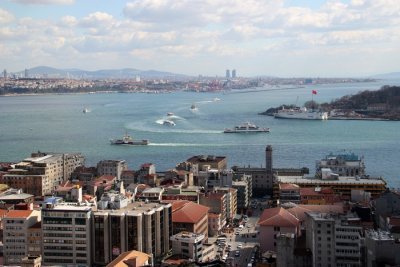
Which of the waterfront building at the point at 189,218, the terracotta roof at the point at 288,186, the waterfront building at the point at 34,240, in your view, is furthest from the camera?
the terracotta roof at the point at 288,186

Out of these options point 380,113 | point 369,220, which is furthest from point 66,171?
point 380,113

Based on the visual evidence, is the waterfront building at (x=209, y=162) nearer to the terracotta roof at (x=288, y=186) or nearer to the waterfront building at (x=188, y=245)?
the terracotta roof at (x=288, y=186)

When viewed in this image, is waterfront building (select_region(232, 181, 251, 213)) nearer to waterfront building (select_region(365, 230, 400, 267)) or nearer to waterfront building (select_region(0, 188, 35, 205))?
waterfront building (select_region(0, 188, 35, 205))

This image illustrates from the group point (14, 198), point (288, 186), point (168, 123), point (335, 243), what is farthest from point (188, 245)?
point (168, 123)

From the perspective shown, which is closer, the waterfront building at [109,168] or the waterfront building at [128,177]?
the waterfront building at [128,177]

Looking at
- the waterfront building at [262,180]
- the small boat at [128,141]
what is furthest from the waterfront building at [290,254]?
the small boat at [128,141]

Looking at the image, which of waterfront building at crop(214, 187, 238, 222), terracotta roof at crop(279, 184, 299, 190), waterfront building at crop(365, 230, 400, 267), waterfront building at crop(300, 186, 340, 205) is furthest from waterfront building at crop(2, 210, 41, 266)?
terracotta roof at crop(279, 184, 299, 190)

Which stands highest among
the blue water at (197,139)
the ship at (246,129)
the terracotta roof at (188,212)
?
the terracotta roof at (188,212)
